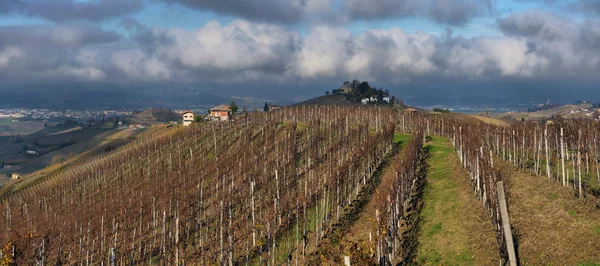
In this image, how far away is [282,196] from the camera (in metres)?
68.2

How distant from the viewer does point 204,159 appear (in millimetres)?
108438

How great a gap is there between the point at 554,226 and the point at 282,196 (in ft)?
129

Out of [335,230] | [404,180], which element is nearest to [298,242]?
[335,230]

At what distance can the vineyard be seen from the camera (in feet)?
153

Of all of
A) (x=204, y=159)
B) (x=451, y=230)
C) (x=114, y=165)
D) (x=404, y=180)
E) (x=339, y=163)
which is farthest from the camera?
(x=114, y=165)

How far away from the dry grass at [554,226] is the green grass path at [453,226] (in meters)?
2.68

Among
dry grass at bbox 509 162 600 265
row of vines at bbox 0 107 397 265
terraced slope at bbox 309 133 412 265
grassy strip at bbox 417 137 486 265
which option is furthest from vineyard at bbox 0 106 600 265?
grassy strip at bbox 417 137 486 265

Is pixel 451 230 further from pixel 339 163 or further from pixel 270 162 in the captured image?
pixel 270 162

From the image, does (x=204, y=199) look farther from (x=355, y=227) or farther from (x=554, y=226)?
(x=554, y=226)

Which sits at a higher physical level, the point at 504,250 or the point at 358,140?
A: the point at 358,140

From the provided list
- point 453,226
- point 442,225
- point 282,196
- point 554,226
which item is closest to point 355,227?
point 442,225

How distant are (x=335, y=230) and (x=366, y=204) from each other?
7.64m

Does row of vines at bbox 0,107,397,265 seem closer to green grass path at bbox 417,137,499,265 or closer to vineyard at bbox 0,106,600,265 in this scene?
vineyard at bbox 0,106,600,265

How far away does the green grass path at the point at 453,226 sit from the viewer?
38.5 metres
